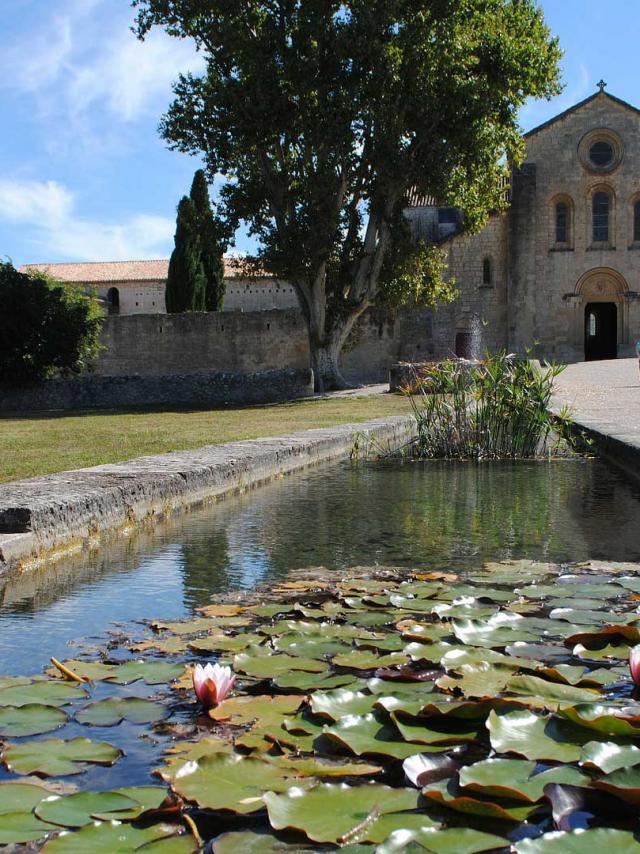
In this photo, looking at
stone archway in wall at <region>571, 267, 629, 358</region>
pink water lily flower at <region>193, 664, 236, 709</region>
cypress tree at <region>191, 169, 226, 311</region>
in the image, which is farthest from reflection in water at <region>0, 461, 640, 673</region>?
cypress tree at <region>191, 169, 226, 311</region>

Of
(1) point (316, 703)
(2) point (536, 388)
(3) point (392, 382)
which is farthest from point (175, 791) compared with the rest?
(3) point (392, 382)

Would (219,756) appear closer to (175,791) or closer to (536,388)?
(175,791)

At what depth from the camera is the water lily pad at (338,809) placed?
1632 mm

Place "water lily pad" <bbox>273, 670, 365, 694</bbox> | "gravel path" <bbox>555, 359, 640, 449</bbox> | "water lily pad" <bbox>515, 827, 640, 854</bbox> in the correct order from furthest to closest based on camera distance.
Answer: "gravel path" <bbox>555, 359, 640, 449</bbox>
"water lily pad" <bbox>273, 670, 365, 694</bbox>
"water lily pad" <bbox>515, 827, 640, 854</bbox>

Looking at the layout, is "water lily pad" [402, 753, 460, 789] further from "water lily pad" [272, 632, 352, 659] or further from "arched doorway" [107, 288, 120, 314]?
"arched doorway" [107, 288, 120, 314]

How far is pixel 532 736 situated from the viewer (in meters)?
1.99

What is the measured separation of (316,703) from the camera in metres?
2.17

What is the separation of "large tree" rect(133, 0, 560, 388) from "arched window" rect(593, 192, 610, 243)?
11.4m

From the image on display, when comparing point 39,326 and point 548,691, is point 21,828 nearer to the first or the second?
point 548,691

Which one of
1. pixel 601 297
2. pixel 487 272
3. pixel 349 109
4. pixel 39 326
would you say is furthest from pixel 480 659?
pixel 601 297

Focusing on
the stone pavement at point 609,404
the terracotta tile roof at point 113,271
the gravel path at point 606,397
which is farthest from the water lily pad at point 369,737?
the terracotta tile roof at point 113,271

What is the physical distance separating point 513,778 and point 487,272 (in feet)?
115

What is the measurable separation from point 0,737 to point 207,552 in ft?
8.22

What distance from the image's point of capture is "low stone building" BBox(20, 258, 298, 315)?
4909 centimetres
